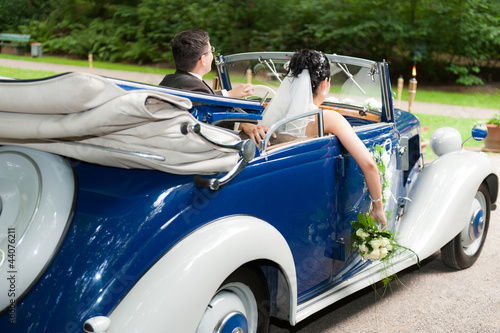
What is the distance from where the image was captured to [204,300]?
2.20 meters

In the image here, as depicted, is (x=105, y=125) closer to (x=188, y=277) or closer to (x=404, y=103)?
(x=188, y=277)

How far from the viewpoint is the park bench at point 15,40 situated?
1834 centimetres

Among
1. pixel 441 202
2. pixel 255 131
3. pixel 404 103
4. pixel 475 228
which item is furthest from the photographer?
pixel 404 103

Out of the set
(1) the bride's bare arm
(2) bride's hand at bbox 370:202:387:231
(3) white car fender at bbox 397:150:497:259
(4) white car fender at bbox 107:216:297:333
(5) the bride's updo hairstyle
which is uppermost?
(5) the bride's updo hairstyle

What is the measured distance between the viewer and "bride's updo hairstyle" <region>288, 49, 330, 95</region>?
10.5 feet

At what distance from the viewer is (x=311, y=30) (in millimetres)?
18391

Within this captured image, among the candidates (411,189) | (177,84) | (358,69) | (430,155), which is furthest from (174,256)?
(430,155)

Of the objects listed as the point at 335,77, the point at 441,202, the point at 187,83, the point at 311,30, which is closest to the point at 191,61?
the point at 187,83

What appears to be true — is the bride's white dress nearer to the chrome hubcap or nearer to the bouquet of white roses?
the bouquet of white roses

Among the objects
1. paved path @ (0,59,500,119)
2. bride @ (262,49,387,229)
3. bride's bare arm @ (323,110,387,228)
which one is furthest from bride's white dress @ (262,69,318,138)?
paved path @ (0,59,500,119)

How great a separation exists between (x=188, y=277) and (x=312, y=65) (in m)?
1.54

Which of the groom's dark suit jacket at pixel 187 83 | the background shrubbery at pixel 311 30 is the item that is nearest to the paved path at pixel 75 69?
the background shrubbery at pixel 311 30

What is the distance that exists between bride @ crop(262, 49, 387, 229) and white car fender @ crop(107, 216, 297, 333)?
2.85ft

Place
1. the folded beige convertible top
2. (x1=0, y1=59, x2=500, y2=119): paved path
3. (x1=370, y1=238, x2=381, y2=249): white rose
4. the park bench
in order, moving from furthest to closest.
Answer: the park bench
(x1=0, y1=59, x2=500, y2=119): paved path
(x1=370, y1=238, x2=381, y2=249): white rose
the folded beige convertible top
